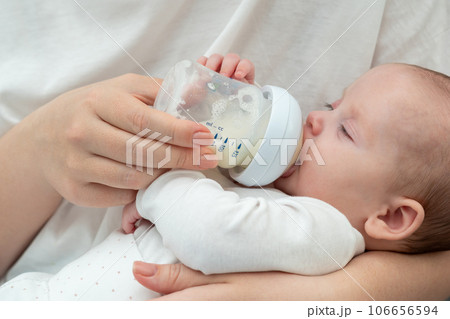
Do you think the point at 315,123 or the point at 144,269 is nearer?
the point at 144,269

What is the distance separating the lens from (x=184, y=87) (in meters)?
1.10

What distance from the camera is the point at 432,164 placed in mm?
1071

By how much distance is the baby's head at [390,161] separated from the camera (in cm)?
108

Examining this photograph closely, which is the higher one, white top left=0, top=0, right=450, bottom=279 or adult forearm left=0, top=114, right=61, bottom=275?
→ white top left=0, top=0, right=450, bottom=279

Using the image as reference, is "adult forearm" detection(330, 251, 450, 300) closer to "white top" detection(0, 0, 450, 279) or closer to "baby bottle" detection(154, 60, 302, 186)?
"baby bottle" detection(154, 60, 302, 186)

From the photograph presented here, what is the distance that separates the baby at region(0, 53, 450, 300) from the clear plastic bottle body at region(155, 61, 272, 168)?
0.33 feet

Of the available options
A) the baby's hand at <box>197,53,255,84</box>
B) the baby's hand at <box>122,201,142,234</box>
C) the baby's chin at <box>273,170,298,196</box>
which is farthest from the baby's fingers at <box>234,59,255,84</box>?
the baby's hand at <box>122,201,142,234</box>

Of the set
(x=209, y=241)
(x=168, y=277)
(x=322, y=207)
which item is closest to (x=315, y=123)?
(x=322, y=207)

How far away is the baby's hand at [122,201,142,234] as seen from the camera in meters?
1.17

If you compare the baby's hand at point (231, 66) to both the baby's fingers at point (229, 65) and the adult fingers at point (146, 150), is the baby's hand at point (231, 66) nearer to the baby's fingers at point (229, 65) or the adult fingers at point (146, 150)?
the baby's fingers at point (229, 65)

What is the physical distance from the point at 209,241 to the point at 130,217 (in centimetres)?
31

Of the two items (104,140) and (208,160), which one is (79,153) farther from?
(208,160)

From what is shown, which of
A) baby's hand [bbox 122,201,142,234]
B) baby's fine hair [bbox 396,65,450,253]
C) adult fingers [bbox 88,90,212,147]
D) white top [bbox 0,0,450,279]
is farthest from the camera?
white top [bbox 0,0,450,279]

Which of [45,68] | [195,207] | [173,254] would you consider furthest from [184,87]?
[45,68]
